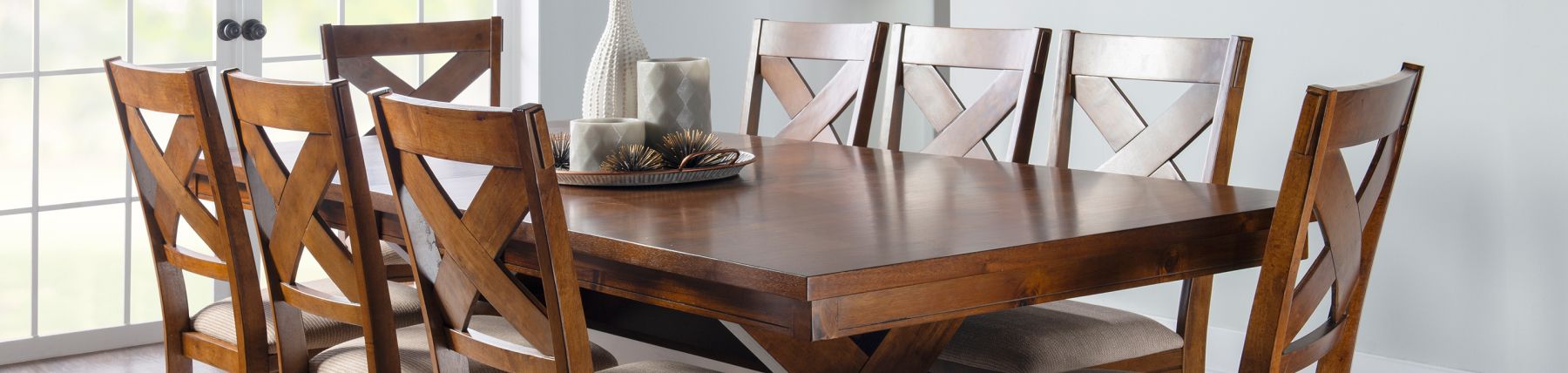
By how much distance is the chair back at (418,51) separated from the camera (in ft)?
10.2

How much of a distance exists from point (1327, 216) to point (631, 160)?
0.98 meters

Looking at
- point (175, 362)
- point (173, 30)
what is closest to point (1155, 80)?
point (175, 362)

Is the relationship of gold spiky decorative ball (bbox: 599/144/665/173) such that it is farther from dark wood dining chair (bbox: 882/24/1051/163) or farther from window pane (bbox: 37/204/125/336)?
window pane (bbox: 37/204/125/336)

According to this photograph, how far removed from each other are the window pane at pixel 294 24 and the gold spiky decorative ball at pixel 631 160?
2136 mm

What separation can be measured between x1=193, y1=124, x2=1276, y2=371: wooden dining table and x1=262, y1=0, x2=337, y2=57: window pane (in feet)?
6.09

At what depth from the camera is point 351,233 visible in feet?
6.03

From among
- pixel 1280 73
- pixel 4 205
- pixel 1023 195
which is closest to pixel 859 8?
pixel 1280 73

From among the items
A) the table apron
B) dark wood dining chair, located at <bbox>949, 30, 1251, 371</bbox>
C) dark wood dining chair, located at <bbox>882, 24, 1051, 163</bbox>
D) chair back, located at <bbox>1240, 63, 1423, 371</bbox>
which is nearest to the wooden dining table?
the table apron

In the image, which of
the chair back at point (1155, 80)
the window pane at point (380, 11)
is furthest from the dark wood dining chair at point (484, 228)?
the window pane at point (380, 11)

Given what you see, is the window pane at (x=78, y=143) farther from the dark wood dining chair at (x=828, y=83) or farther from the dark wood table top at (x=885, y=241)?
the dark wood table top at (x=885, y=241)

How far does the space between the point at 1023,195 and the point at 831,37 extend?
117 centimetres

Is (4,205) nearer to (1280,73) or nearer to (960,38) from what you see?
(960,38)

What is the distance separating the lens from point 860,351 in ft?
6.24

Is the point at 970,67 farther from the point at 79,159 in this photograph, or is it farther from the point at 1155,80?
the point at 79,159
